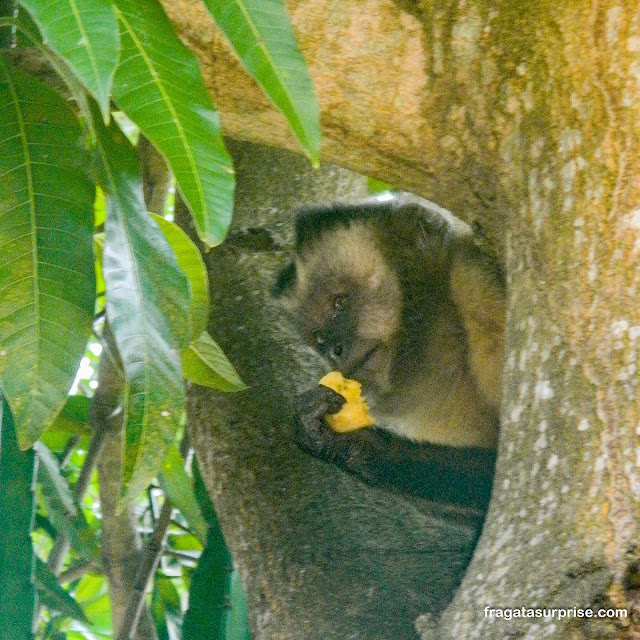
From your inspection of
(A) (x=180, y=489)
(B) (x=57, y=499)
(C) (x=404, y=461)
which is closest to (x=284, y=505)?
(C) (x=404, y=461)

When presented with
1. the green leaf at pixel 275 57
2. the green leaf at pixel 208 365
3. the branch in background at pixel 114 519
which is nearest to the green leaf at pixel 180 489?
the branch in background at pixel 114 519

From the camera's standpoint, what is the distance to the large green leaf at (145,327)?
141 cm

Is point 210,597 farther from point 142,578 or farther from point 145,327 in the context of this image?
point 145,327

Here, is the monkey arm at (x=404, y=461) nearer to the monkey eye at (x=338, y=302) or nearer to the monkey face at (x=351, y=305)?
the monkey face at (x=351, y=305)

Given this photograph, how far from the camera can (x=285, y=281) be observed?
8.23ft

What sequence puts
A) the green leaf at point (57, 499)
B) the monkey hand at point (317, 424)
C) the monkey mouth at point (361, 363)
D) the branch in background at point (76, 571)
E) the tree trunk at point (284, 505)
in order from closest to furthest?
the tree trunk at point (284, 505) → the monkey hand at point (317, 424) → the monkey mouth at point (361, 363) → the green leaf at point (57, 499) → the branch in background at point (76, 571)

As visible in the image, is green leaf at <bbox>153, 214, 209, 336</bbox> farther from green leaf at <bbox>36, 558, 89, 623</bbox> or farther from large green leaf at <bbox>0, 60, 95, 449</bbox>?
green leaf at <bbox>36, 558, 89, 623</bbox>

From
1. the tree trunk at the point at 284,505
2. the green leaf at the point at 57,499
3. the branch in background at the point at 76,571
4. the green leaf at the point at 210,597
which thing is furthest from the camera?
the branch in background at the point at 76,571

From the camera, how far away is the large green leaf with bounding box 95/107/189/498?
1406mm

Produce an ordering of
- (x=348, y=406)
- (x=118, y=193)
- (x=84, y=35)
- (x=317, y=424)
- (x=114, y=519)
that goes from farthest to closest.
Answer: (x=114, y=519) < (x=348, y=406) < (x=317, y=424) < (x=118, y=193) < (x=84, y=35)

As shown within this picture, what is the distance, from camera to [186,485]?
2.61 meters

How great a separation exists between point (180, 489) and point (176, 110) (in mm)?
1466

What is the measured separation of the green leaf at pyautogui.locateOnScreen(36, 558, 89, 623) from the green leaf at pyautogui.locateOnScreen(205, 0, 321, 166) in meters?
1.85

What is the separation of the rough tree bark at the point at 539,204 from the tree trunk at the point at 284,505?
0.32 m
